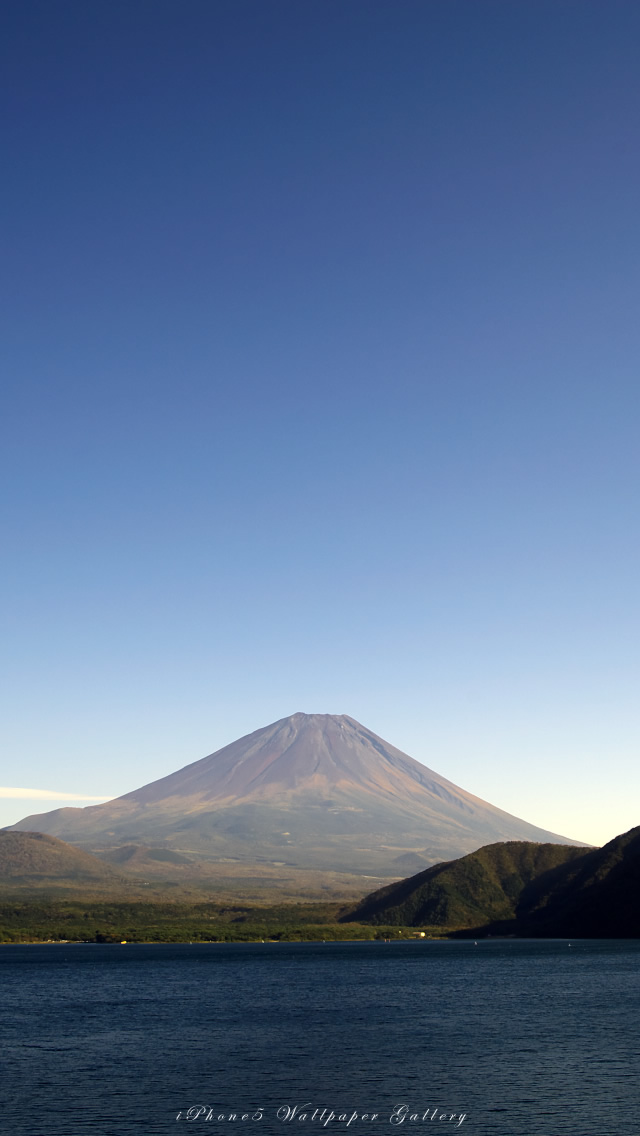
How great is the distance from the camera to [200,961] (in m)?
196

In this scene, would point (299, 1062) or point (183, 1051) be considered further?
point (183, 1051)

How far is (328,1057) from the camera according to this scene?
63281mm

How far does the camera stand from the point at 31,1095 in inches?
2110

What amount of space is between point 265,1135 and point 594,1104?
55.7 ft

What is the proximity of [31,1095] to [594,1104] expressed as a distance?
97.8 feet

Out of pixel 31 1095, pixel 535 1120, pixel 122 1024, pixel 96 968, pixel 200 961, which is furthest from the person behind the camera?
pixel 200 961

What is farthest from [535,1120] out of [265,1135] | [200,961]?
[200,961]

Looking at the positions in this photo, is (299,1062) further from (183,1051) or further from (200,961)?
(200,961)

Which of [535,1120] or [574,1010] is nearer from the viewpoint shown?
[535,1120]

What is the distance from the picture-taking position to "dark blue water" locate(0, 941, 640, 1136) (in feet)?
152

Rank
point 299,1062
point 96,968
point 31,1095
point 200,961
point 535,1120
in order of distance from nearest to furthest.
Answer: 1. point 535,1120
2. point 31,1095
3. point 299,1062
4. point 96,968
5. point 200,961

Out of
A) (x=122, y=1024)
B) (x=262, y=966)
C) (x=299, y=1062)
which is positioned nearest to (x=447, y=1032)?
(x=299, y=1062)

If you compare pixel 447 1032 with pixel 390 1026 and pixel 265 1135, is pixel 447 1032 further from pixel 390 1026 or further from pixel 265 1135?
pixel 265 1135

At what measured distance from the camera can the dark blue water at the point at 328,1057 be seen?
4638 centimetres
